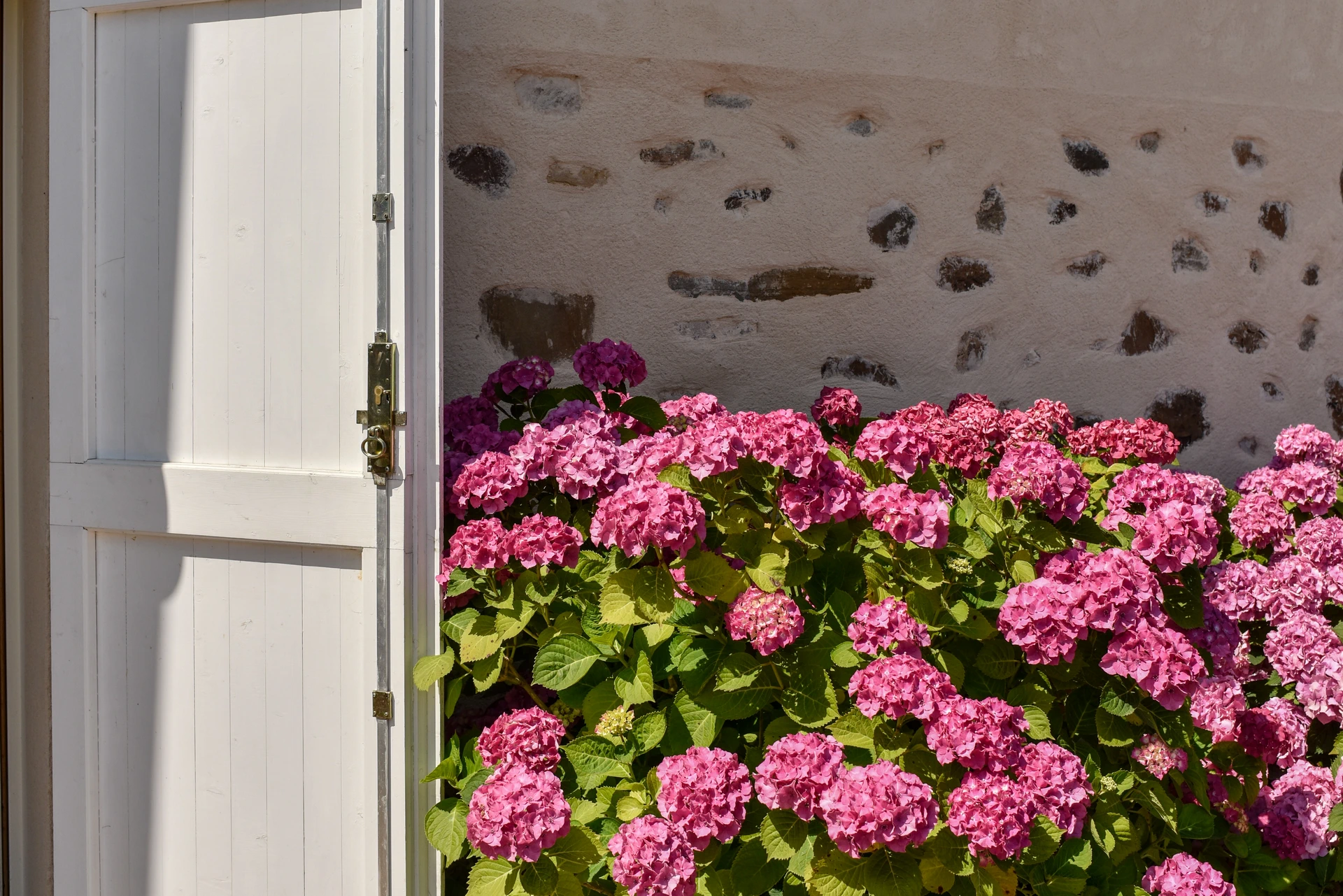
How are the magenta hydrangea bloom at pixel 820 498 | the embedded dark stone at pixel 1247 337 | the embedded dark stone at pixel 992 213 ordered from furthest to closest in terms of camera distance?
the embedded dark stone at pixel 1247 337 → the embedded dark stone at pixel 992 213 → the magenta hydrangea bloom at pixel 820 498

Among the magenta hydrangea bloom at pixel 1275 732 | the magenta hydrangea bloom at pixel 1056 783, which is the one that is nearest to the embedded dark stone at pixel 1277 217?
the magenta hydrangea bloom at pixel 1275 732

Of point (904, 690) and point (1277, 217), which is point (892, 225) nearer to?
point (1277, 217)

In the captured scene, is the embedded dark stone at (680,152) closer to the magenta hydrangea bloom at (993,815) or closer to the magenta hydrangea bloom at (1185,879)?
the magenta hydrangea bloom at (993,815)

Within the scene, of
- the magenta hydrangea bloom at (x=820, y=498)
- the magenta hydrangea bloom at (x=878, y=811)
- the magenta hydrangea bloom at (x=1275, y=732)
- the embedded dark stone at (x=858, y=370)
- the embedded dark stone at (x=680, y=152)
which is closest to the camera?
the magenta hydrangea bloom at (x=878, y=811)

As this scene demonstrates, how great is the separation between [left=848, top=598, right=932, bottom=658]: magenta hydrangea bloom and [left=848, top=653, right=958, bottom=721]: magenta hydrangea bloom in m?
0.04

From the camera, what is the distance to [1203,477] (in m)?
2.36

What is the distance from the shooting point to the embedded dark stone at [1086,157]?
3.14 metres

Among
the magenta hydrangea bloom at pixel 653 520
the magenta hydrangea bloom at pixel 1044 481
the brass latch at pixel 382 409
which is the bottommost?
the magenta hydrangea bloom at pixel 653 520

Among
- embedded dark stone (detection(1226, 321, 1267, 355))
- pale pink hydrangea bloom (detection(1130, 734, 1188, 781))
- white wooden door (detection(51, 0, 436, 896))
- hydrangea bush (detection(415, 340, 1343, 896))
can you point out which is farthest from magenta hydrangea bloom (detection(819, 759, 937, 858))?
embedded dark stone (detection(1226, 321, 1267, 355))

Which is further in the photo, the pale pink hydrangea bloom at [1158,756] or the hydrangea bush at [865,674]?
→ the pale pink hydrangea bloom at [1158,756]

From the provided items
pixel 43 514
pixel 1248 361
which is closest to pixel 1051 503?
pixel 1248 361

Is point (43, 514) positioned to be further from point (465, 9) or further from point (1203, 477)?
point (1203, 477)

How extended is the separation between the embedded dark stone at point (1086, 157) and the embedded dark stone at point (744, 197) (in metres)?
0.99

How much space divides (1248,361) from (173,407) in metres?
3.19
